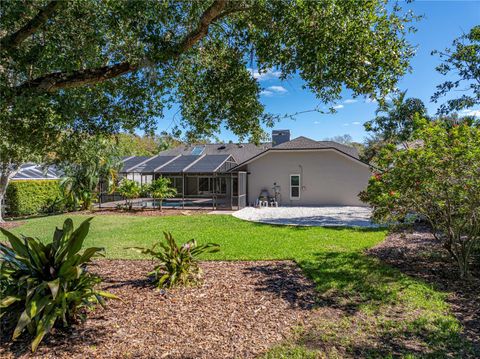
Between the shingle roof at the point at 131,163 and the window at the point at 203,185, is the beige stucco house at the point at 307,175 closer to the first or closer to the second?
the window at the point at 203,185

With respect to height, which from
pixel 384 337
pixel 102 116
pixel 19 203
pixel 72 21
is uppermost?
pixel 72 21

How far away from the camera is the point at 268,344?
388cm

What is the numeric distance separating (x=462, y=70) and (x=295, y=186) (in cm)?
1517

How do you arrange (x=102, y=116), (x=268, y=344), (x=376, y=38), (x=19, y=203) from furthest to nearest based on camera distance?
(x=19, y=203)
(x=102, y=116)
(x=376, y=38)
(x=268, y=344)

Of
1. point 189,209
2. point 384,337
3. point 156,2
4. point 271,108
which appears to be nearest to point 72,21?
point 156,2

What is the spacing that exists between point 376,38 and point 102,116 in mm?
4754

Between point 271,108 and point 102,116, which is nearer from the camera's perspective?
point 102,116

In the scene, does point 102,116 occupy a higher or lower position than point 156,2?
lower

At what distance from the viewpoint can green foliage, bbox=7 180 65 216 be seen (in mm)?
18667

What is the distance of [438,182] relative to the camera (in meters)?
5.96

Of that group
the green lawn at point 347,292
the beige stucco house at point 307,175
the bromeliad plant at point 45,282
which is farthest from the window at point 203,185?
the bromeliad plant at point 45,282

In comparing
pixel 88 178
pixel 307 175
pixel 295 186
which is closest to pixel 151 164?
pixel 88 178

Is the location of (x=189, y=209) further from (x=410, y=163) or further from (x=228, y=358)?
(x=228, y=358)

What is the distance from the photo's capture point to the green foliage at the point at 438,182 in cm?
571
